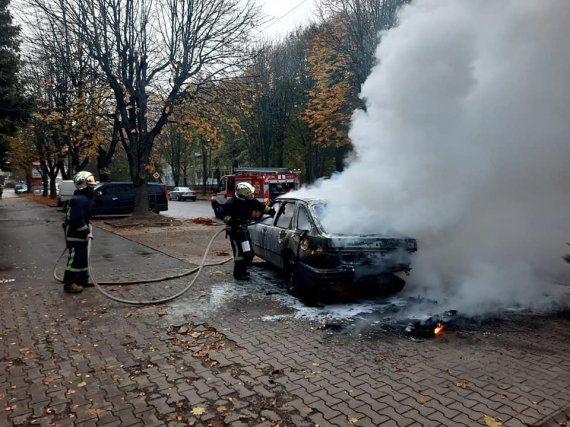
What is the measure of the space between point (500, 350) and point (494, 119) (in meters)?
3.17

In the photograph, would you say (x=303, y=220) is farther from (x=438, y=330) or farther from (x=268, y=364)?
(x=268, y=364)

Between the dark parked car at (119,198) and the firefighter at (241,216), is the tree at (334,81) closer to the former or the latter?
the dark parked car at (119,198)

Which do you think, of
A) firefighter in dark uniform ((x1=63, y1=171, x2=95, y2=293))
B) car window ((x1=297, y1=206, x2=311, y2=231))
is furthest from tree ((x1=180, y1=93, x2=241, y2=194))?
car window ((x1=297, y1=206, x2=311, y2=231))

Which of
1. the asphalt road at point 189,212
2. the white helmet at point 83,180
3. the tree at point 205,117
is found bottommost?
the asphalt road at point 189,212

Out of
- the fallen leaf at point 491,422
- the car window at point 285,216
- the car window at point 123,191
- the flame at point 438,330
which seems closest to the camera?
the fallen leaf at point 491,422

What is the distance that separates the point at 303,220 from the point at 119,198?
52.9ft

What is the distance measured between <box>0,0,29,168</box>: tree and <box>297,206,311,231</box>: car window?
15146 mm

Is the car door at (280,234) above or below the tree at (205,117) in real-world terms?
below

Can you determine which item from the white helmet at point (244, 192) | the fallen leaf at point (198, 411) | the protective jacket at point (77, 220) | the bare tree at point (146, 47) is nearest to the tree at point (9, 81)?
the bare tree at point (146, 47)

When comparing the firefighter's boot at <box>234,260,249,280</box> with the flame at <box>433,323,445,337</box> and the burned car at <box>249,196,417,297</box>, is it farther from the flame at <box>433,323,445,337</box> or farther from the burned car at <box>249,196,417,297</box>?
the flame at <box>433,323,445,337</box>

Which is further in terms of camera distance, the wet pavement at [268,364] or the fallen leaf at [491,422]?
the wet pavement at [268,364]

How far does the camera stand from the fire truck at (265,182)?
18017 millimetres

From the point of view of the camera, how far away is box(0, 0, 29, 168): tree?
642 inches

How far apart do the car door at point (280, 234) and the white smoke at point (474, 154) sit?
866 millimetres
